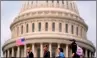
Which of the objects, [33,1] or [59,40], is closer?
[59,40]

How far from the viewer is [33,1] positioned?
126188 millimetres

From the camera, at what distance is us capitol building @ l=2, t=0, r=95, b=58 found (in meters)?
116

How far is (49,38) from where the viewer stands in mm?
116812

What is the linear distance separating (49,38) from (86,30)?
38.3ft

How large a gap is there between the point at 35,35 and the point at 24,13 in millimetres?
8114

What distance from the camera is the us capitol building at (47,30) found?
116m

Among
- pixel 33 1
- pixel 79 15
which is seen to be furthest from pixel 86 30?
pixel 33 1

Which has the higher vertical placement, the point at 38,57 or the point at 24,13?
the point at 24,13

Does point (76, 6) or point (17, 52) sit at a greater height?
point (76, 6)

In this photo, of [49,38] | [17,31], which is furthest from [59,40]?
[17,31]

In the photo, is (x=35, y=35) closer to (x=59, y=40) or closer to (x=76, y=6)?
(x=59, y=40)

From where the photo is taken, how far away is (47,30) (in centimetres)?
11938

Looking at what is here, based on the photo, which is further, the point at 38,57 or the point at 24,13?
the point at 24,13

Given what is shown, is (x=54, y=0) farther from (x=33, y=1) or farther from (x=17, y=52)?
(x=17, y=52)
